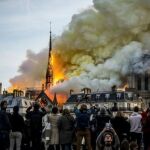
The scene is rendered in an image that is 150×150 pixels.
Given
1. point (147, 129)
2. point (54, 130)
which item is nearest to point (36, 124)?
point (54, 130)

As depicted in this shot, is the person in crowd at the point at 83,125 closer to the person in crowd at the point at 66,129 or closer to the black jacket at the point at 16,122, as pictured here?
the person in crowd at the point at 66,129

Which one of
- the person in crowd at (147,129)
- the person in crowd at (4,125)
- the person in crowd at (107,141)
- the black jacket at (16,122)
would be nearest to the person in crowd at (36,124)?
the black jacket at (16,122)

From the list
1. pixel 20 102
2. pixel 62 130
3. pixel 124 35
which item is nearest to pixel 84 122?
pixel 62 130

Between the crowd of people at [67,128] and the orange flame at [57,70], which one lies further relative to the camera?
the orange flame at [57,70]

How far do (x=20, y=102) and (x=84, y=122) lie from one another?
78483 mm

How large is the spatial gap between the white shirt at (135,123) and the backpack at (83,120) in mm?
2783

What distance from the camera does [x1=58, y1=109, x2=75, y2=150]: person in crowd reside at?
26.3 meters

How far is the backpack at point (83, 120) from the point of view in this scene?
26125 mm

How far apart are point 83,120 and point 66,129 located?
820mm

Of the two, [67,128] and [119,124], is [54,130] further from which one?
[119,124]

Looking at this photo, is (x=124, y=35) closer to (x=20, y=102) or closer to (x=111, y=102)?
(x=111, y=102)

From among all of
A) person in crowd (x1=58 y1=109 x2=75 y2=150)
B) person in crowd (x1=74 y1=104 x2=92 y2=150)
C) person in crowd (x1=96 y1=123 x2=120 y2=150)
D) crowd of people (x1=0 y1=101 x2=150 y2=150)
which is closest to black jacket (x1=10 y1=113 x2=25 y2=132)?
crowd of people (x1=0 y1=101 x2=150 y2=150)

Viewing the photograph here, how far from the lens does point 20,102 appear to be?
10412 cm

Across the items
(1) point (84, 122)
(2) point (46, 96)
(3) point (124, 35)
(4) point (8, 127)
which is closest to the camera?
(4) point (8, 127)
